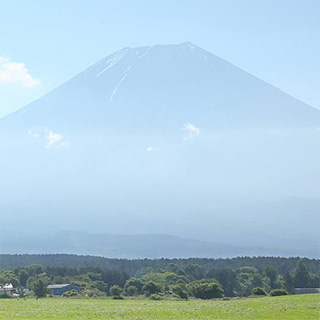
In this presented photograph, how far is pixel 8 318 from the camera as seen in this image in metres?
18.9

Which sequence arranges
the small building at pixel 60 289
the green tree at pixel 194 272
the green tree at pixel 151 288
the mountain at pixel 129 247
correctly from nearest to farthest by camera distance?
the green tree at pixel 151 288
the small building at pixel 60 289
the green tree at pixel 194 272
the mountain at pixel 129 247

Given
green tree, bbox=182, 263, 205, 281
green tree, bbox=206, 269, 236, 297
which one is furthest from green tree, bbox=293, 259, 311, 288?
green tree, bbox=182, 263, 205, 281

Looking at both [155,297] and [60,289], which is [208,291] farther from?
[60,289]

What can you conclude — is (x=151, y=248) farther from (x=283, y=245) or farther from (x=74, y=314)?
(x=74, y=314)

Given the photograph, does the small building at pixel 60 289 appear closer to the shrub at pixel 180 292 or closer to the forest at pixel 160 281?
the forest at pixel 160 281

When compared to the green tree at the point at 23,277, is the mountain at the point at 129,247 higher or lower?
higher

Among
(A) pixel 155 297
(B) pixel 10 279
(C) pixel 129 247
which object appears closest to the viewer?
(A) pixel 155 297

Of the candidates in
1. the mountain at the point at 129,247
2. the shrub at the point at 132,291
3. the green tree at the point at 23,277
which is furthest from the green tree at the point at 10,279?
the mountain at the point at 129,247

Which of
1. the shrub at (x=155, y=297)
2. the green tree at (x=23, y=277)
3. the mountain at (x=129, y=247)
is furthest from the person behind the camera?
the mountain at (x=129, y=247)

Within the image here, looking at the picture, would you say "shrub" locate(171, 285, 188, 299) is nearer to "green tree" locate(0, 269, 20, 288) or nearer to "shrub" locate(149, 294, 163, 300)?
"shrub" locate(149, 294, 163, 300)

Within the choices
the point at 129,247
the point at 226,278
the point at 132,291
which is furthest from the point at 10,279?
the point at 129,247

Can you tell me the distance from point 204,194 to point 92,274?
147005 mm

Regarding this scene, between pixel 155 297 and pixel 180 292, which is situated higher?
pixel 180 292

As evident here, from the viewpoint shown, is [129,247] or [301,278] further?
[129,247]
